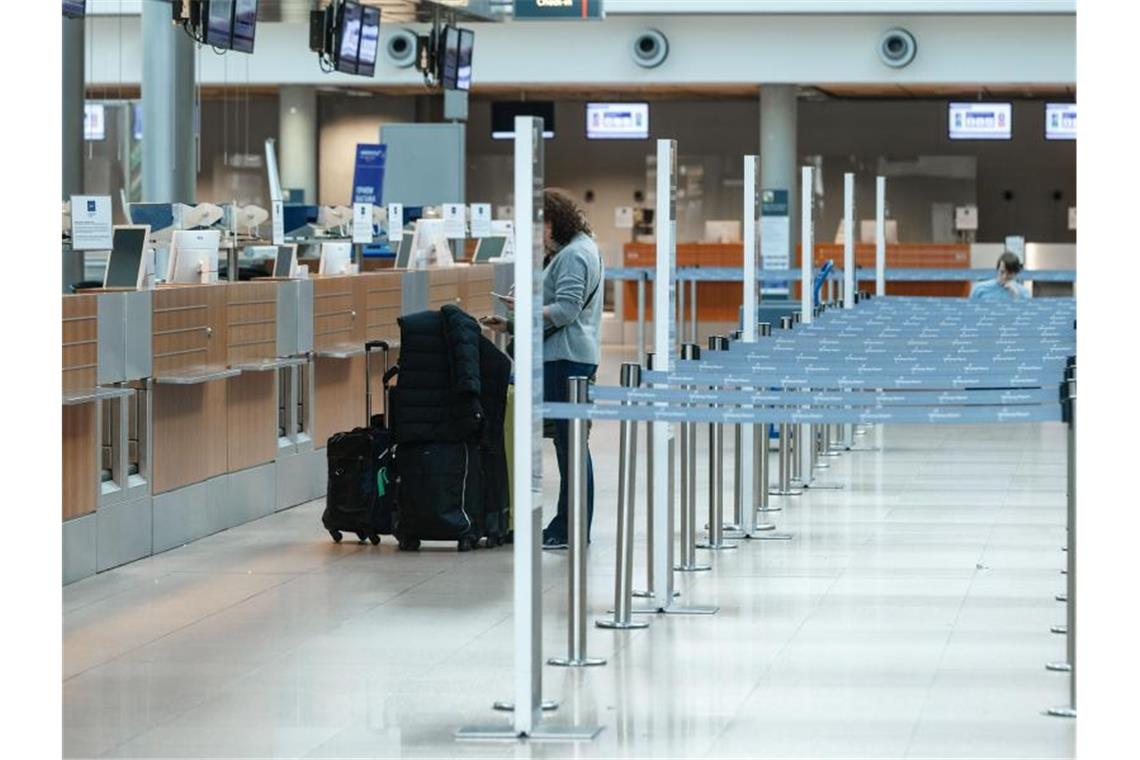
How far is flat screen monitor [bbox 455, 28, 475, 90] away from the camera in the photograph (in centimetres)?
1914

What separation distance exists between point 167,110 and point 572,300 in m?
10.1

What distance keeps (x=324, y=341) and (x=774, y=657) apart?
4669 millimetres

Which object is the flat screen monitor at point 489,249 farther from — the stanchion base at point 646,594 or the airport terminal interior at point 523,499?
the stanchion base at point 646,594

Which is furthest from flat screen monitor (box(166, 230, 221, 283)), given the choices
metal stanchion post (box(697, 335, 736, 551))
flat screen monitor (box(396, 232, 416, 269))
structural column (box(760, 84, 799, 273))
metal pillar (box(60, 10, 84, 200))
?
structural column (box(760, 84, 799, 273))

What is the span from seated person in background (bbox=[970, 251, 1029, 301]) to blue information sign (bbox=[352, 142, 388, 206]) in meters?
6.89

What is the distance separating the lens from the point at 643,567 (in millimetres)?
7836

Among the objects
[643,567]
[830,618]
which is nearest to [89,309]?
[643,567]

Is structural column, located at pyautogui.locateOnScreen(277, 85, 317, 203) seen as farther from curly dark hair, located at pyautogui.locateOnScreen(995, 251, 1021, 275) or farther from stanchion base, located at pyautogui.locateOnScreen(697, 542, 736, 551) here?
stanchion base, located at pyautogui.locateOnScreen(697, 542, 736, 551)

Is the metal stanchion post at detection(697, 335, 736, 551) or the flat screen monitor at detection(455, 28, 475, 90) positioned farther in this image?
the flat screen monitor at detection(455, 28, 475, 90)

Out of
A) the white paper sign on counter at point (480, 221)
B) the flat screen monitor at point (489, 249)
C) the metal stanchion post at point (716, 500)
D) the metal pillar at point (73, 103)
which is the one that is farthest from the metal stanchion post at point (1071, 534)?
the metal pillar at point (73, 103)

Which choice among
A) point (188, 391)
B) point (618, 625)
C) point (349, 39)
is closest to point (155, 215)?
point (188, 391)

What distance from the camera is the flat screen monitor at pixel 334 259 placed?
11.7 metres

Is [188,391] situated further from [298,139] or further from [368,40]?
[298,139]

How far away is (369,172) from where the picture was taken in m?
19.4
